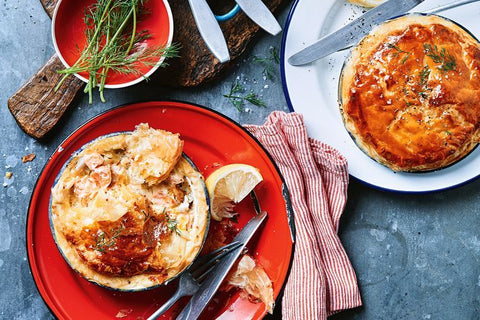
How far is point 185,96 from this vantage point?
3152 millimetres

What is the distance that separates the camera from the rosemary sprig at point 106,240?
→ 8.46ft

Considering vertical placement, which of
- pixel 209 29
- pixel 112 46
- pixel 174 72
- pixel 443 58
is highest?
pixel 112 46

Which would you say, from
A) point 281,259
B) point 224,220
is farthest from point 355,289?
point 224,220

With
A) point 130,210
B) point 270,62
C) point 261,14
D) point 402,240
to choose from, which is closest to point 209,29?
point 261,14

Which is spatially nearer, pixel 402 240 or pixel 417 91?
pixel 417 91

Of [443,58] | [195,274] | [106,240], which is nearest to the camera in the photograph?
[106,240]

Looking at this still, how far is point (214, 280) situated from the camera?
2867mm

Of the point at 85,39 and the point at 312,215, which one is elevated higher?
the point at 85,39

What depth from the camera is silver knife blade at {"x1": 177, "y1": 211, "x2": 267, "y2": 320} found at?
9.34 feet

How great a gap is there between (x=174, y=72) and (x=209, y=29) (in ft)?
1.07

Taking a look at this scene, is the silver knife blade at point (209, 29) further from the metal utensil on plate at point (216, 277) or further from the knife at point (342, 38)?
the metal utensil on plate at point (216, 277)

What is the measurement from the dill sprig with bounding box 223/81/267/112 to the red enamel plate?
0.28 m

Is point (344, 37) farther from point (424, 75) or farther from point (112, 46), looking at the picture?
point (112, 46)

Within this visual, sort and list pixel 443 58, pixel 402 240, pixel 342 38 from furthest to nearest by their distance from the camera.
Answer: pixel 402 240 < pixel 342 38 < pixel 443 58
